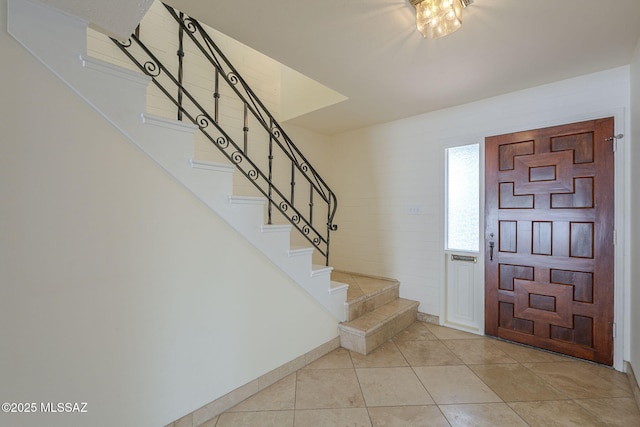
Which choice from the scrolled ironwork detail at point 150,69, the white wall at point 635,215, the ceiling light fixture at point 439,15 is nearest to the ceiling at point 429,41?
the ceiling light fixture at point 439,15

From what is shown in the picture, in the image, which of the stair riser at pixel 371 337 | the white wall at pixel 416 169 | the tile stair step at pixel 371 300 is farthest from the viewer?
the tile stair step at pixel 371 300

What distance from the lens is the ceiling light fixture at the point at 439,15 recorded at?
1.64 m

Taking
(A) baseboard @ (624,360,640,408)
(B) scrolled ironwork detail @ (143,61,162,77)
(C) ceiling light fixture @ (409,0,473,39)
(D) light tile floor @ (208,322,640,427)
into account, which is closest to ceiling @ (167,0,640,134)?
(C) ceiling light fixture @ (409,0,473,39)

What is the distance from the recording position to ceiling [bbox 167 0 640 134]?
1760 millimetres

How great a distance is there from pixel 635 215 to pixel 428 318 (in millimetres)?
2193

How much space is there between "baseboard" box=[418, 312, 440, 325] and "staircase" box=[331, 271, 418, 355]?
0.23 feet

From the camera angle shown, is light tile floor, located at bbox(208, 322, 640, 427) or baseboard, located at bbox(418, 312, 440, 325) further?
baseboard, located at bbox(418, 312, 440, 325)

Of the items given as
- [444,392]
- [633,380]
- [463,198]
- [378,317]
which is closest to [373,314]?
[378,317]

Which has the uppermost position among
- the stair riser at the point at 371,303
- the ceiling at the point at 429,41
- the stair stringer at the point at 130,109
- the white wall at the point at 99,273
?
the ceiling at the point at 429,41

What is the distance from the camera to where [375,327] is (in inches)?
112

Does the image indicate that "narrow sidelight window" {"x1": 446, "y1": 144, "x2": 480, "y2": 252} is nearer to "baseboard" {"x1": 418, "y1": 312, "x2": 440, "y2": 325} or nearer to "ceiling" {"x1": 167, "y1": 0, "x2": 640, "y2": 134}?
"ceiling" {"x1": 167, "y1": 0, "x2": 640, "y2": 134}

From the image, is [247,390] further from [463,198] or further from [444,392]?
[463,198]

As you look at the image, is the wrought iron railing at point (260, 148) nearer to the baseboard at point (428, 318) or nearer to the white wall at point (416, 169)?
the white wall at point (416, 169)

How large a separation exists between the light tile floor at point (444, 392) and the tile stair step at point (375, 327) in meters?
0.10
